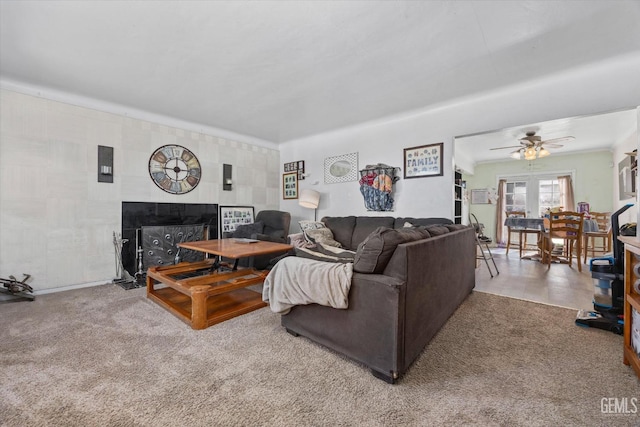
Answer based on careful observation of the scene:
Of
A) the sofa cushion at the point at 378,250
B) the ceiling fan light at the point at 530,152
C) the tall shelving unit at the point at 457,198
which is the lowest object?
the sofa cushion at the point at 378,250

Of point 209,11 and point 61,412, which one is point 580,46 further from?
point 61,412

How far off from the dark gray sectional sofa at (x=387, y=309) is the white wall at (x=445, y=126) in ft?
6.34

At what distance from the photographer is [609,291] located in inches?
89.7

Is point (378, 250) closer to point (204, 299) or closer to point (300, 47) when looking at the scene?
point (204, 299)

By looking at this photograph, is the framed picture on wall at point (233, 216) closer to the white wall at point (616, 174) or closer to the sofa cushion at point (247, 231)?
the sofa cushion at point (247, 231)

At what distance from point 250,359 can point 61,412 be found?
2.97 feet

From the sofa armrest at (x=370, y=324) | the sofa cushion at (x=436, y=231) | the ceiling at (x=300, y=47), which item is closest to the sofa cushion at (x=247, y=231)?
the ceiling at (x=300, y=47)

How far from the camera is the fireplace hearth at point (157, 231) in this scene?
12.2ft

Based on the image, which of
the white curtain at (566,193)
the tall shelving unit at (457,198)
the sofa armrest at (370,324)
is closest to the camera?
the sofa armrest at (370,324)

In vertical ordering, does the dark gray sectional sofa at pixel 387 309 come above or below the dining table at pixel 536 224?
below

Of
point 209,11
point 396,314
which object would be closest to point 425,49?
point 209,11

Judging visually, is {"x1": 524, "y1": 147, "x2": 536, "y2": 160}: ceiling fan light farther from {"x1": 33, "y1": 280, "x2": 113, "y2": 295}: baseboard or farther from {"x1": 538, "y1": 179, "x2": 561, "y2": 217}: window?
{"x1": 33, "y1": 280, "x2": 113, "y2": 295}: baseboard

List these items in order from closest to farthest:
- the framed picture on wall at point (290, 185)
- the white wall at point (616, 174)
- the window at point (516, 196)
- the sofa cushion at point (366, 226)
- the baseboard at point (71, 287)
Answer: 1. the baseboard at point (71, 287)
2. the sofa cushion at point (366, 226)
3. the white wall at point (616, 174)
4. the framed picture on wall at point (290, 185)
5. the window at point (516, 196)

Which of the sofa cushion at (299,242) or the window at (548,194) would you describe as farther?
the window at (548,194)
